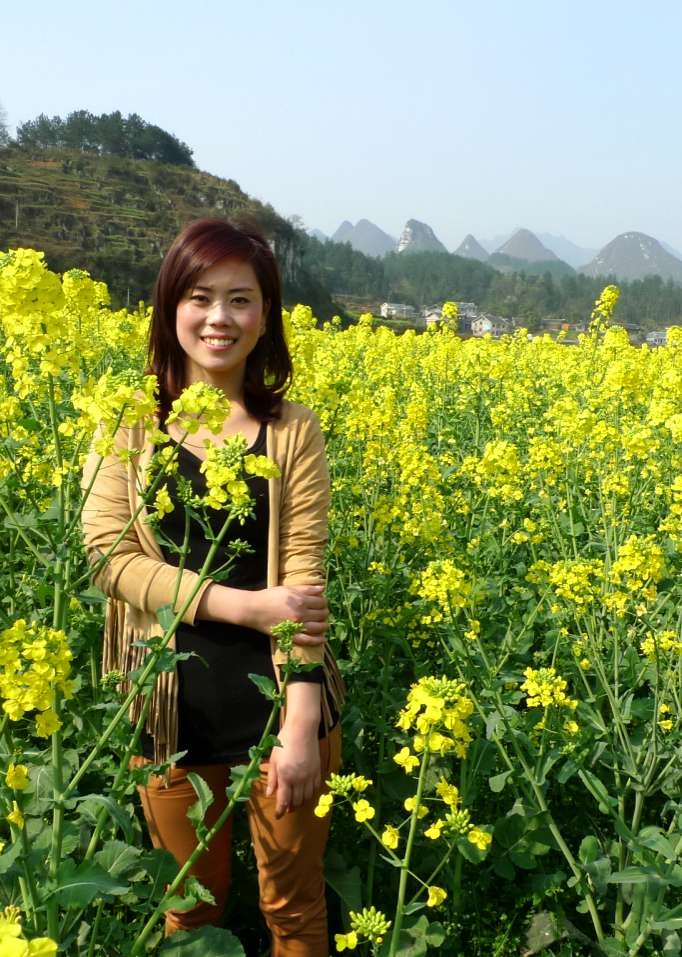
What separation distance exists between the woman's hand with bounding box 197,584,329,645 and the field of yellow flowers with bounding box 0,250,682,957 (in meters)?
0.19

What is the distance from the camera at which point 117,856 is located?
1.71 meters

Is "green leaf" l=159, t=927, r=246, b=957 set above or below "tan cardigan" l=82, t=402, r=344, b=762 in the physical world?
below

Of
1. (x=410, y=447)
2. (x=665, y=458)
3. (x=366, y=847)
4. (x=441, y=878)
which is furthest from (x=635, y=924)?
(x=665, y=458)

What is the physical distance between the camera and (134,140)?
249ft

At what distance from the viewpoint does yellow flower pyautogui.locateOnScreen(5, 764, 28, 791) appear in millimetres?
1366

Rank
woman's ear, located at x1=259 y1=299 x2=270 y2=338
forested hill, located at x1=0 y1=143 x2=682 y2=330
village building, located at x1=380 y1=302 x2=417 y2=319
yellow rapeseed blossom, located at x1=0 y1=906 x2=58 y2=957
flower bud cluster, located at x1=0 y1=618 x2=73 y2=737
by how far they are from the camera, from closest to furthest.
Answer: yellow rapeseed blossom, located at x1=0 y1=906 x2=58 y2=957
flower bud cluster, located at x1=0 y1=618 x2=73 y2=737
woman's ear, located at x1=259 y1=299 x2=270 y2=338
forested hill, located at x1=0 y1=143 x2=682 y2=330
village building, located at x1=380 y1=302 x2=417 y2=319

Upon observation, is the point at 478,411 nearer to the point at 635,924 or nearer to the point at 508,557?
the point at 508,557

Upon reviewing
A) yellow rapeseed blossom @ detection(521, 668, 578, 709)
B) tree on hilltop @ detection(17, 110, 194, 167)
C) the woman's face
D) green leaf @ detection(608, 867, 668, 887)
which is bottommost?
green leaf @ detection(608, 867, 668, 887)

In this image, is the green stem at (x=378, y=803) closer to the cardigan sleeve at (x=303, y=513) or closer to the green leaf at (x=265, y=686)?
the cardigan sleeve at (x=303, y=513)

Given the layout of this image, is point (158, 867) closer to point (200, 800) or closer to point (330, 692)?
point (200, 800)

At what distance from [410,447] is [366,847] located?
1.55m

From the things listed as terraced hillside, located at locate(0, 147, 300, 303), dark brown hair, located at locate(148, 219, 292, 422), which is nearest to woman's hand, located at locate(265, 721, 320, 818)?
dark brown hair, located at locate(148, 219, 292, 422)

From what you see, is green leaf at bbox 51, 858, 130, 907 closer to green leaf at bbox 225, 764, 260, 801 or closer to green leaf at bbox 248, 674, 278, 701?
green leaf at bbox 225, 764, 260, 801

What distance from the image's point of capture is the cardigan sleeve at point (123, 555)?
1.85m
